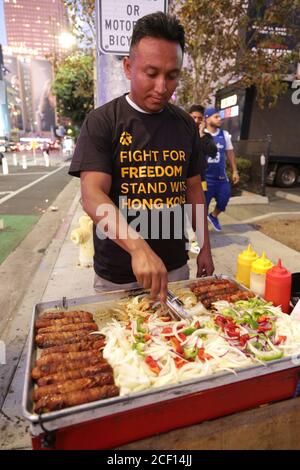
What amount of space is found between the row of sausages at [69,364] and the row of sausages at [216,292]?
27.0 inches

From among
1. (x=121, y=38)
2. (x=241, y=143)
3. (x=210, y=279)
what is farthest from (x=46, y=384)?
(x=241, y=143)

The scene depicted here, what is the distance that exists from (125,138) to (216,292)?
3.58 feet

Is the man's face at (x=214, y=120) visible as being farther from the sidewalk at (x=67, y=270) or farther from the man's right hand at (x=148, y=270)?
the man's right hand at (x=148, y=270)

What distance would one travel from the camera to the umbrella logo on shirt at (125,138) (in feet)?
6.83

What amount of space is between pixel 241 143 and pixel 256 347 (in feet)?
44.3

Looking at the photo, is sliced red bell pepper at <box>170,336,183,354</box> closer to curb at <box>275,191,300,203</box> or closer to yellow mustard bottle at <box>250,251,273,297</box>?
yellow mustard bottle at <box>250,251,273,297</box>

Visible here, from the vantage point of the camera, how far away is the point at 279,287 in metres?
2.12

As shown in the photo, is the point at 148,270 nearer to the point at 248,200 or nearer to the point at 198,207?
the point at 198,207

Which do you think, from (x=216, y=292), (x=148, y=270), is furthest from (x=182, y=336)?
Answer: (x=216, y=292)

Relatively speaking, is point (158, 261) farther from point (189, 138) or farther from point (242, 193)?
point (242, 193)

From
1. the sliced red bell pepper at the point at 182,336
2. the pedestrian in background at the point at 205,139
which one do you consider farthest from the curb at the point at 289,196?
the sliced red bell pepper at the point at 182,336

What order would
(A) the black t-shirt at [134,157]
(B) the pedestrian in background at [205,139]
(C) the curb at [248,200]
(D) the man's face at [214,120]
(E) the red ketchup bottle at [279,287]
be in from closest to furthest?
(A) the black t-shirt at [134,157] < (E) the red ketchup bottle at [279,287] < (B) the pedestrian in background at [205,139] < (D) the man's face at [214,120] < (C) the curb at [248,200]

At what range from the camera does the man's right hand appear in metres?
1.60

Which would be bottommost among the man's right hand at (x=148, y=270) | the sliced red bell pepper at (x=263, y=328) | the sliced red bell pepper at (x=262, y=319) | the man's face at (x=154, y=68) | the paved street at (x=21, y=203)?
the paved street at (x=21, y=203)
